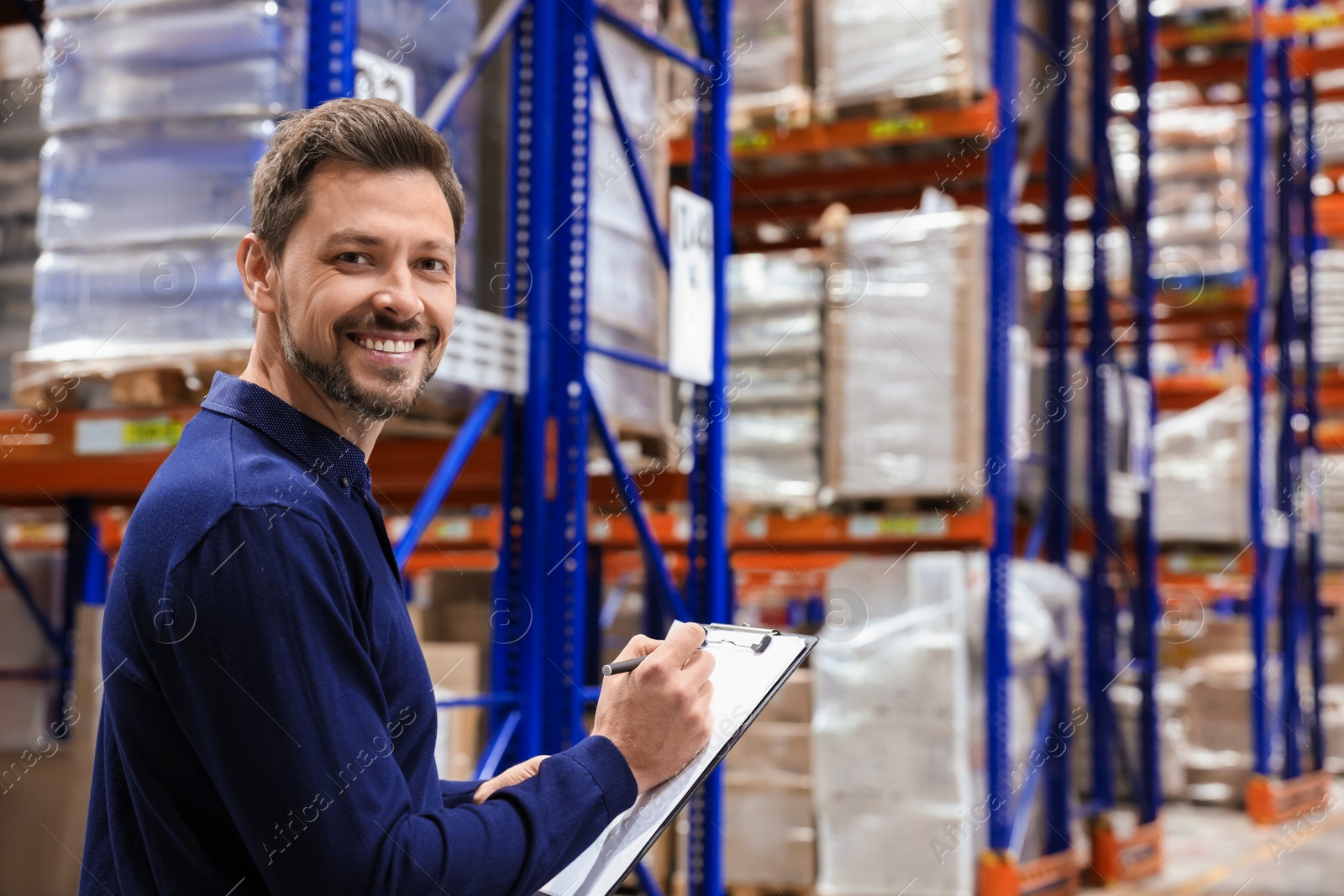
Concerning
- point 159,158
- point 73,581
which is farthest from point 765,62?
point 159,158

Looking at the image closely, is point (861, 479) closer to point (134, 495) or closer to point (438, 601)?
point (438, 601)

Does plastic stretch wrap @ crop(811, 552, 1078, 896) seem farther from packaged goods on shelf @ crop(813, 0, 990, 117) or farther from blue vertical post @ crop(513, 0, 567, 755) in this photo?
blue vertical post @ crop(513, 0, 567, 755)

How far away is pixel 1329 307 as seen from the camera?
12422 millimetres

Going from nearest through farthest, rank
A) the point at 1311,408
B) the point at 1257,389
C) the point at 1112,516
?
1. the point at 1112,516
2. the point at 1257,389
3. the point at 1311,408

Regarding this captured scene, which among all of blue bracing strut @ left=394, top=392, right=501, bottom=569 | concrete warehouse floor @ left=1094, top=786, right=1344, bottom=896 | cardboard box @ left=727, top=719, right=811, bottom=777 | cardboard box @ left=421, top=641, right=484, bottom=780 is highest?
blue bracing strut @ left=394, top=392, right=501, bottom=569

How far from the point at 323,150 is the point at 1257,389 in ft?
32.8

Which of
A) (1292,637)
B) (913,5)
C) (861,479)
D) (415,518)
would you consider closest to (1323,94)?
(1292,637)

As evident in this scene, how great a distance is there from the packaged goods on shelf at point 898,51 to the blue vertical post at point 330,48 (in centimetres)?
390

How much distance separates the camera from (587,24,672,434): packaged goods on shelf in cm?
411

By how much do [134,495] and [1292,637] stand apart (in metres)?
8.74

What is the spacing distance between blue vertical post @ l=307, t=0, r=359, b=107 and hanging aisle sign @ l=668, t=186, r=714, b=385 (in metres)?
1.45

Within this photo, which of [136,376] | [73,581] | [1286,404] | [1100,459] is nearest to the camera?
[136,376]

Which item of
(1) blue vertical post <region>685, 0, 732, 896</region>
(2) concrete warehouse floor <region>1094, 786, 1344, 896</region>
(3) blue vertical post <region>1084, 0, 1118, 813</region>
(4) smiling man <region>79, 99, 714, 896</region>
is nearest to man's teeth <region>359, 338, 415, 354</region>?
(4) smiling man <region>79, 99, 714, 896</region>

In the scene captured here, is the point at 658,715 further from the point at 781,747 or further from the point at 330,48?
the point at 781,747
